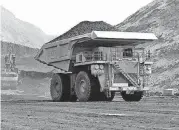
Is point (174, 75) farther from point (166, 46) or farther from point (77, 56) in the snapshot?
point (77, 56)

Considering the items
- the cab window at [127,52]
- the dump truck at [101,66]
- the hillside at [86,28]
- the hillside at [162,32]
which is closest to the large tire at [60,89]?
the dump truck at [101,66]

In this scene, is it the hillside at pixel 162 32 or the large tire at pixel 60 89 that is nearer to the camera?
the large tire at pixel 60 89

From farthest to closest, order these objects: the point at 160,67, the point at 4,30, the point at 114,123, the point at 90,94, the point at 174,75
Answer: the point at 4,30
the point at 160,67
the point at 174,75
the point at 90,94
the point at 114,123

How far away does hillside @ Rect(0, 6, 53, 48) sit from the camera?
354 ft

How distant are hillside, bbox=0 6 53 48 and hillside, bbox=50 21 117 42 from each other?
264 feet

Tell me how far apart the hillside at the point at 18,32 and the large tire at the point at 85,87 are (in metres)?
82.2

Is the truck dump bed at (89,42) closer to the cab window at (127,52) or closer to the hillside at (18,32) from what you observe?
the cab window at (127,52)

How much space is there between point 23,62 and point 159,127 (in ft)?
216

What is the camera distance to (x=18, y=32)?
11706 centimetres

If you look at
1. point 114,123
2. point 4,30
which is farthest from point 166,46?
point 4,30

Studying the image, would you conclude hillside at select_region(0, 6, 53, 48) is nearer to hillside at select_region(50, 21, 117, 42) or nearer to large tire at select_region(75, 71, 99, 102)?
hillside at select_region(50, 21, 117, 42)

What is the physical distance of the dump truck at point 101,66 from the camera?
2038cm

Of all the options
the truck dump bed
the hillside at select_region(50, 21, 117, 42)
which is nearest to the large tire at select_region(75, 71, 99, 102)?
the truck dump bed

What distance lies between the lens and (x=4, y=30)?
108m
